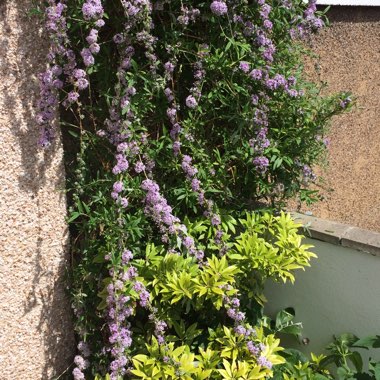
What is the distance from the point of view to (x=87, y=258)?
8.12 feet

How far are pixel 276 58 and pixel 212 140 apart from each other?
518 millimetres

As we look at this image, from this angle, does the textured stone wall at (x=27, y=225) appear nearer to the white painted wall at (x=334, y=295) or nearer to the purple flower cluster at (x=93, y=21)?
the purple flower cluster at (x=93, y=21)

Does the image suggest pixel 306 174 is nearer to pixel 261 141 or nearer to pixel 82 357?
pixel 261 141

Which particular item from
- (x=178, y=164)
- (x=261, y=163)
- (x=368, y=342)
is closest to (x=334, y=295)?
(x=368, y=342)

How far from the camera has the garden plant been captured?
2.27m

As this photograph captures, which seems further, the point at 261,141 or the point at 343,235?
the point at 343,235

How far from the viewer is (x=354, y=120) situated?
4.30m

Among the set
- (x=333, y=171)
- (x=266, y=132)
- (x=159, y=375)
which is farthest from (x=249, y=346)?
(x=333, y=171)

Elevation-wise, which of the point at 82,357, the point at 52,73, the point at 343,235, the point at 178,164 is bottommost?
the point at 82,357

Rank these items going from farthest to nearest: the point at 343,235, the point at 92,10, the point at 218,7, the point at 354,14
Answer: the point at 354,14, the point at 343,235, the point at 218,7, the point at 92,10

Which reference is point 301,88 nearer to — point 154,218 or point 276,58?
point 276,58

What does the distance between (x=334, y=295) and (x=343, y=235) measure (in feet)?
1.09

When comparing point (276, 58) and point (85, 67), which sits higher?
point (276, 58)

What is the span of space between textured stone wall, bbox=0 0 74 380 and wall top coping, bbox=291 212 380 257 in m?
1.32
